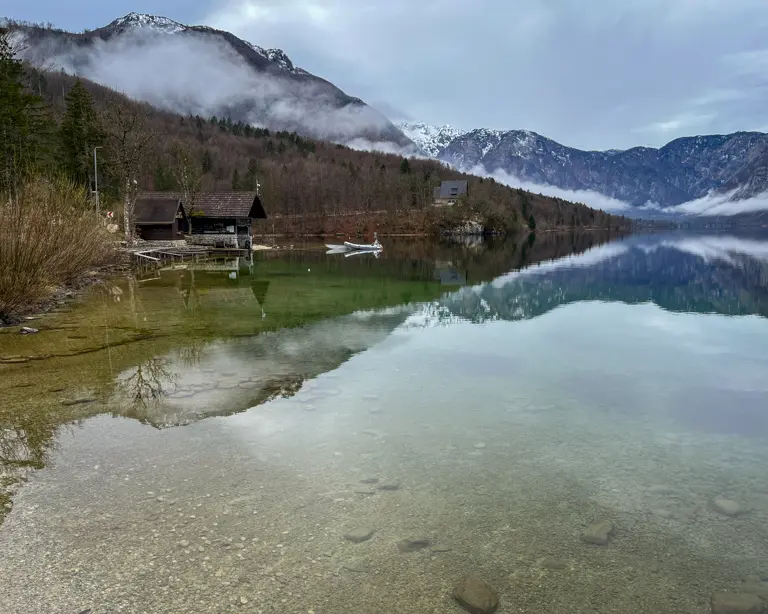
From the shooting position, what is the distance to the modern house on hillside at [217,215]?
200 feet

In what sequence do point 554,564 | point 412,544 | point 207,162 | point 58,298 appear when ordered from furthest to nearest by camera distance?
point 207,162
point 58,298
point 412,544
point 554,564

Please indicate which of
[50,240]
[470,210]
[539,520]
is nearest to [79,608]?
[539,520]

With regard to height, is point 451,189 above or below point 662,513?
above

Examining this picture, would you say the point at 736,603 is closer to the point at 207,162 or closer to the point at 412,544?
the point at 412,544

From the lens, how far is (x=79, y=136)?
59250mm

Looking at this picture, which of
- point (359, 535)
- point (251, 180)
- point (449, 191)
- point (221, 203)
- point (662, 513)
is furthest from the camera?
point (449, 191)

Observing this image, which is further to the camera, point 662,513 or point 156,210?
point 156,210

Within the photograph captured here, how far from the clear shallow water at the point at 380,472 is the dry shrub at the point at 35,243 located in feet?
5.94

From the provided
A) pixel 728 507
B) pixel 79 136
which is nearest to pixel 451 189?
pixel 79 136

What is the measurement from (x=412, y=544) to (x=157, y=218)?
58.2 meters

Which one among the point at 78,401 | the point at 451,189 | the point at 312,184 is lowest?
the point at 78,401

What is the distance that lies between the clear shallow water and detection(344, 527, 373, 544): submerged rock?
0.08 meters

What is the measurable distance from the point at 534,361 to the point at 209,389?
7728 millimetres

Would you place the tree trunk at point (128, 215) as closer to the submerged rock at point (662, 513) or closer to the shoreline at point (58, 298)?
the shoreline at point (58, 298)
